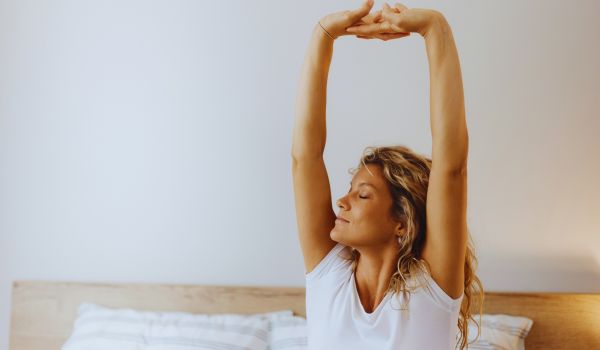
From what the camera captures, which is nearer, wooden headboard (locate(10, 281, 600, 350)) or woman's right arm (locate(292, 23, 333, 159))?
woman's right arm (locate(292, 23, 333, 159))

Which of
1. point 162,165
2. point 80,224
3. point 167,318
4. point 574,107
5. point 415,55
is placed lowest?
point 167,318

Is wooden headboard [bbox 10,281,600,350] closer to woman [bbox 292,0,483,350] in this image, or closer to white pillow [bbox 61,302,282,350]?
white pillow [bbox 61,302,282,350]

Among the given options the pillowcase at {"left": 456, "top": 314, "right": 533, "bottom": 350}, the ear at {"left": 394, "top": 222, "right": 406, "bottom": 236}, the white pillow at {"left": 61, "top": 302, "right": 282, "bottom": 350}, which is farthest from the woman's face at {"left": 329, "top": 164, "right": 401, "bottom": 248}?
the white pillow at {"left": 61, "top": 302, "right": 282, "bottom": 350}

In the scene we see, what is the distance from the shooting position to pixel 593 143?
2297 mm

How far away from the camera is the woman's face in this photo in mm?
1546

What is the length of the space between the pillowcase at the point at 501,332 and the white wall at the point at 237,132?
0.16 metres

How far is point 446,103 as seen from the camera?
4.59ft

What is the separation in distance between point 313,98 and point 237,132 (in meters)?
1.03

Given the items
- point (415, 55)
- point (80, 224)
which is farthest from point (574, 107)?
point (80, 224)

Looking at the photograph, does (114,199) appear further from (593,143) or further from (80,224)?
(593,143)

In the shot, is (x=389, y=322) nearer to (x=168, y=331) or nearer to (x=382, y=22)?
(x=382, y=22)

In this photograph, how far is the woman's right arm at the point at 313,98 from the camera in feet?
5.24

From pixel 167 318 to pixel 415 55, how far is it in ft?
4.31

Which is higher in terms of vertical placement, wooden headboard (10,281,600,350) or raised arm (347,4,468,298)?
raised arm (347,4,468,298)
